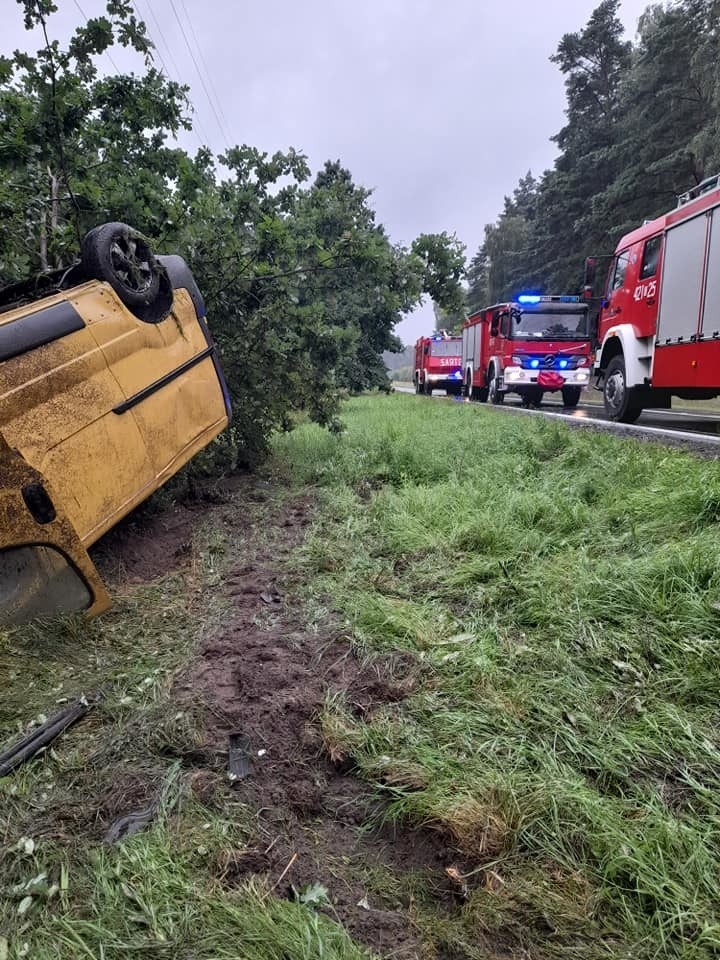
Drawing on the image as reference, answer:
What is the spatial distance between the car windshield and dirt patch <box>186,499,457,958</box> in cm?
1161

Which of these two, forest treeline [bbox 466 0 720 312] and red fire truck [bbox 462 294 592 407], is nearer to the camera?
red fire truck [bbox 462 294 592 407]

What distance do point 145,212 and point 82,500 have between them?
391 cm

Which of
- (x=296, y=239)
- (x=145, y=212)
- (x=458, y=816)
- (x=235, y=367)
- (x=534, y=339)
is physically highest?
(x=145, y=212)

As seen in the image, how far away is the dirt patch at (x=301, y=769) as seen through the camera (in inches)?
54.8

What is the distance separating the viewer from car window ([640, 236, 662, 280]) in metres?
7.75

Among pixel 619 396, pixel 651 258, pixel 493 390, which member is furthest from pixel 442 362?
pixel 651 258

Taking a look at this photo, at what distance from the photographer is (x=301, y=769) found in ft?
5.91

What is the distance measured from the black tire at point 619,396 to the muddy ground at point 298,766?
690cm

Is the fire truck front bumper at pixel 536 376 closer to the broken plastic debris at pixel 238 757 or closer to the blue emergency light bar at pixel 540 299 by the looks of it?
the blue emergency light bar at pixel 540 299

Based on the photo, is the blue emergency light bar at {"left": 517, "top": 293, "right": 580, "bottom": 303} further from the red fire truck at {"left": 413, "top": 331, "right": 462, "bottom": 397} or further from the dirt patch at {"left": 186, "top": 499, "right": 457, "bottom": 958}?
the dirt patch at {"left": 186, "top": 499, "right": 457, "bottom": 958}

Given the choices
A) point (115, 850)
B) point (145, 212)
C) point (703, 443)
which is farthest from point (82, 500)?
point (703, 443)

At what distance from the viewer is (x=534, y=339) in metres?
13.0

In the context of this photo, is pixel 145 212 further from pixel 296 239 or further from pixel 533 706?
pixel 533 706

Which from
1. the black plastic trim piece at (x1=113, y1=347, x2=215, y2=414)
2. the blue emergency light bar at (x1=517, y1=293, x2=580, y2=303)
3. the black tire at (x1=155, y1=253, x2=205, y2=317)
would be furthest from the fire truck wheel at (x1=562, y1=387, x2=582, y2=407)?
the black plastic trim piece at (x1=113, y1=347, x2=215, y2=414)
